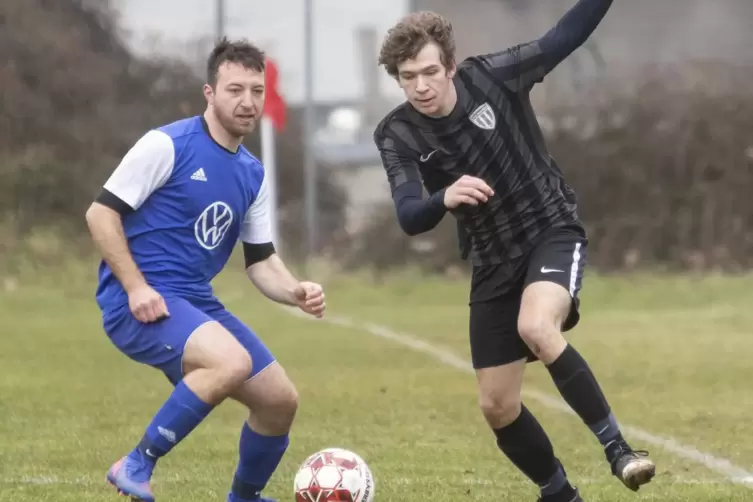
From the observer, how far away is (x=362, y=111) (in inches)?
1067

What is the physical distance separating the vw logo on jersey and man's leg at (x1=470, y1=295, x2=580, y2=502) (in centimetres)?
119

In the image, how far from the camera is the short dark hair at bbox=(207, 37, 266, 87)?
5.52 meters

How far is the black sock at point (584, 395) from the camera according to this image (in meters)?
5.25

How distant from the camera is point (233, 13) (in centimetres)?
2716

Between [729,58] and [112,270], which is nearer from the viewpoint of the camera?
[112,270]

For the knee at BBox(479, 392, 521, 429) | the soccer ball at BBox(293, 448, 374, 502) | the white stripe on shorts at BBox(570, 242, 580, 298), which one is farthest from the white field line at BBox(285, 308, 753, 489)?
the soccer ball at BBox(293, 448, 374, 502)

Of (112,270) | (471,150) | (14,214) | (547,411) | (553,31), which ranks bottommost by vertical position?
(14,214)

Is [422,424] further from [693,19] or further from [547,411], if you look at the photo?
[693,19]

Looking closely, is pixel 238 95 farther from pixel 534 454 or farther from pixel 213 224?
pixel 534 454

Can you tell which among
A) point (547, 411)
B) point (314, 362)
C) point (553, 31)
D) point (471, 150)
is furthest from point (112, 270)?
point (314, 362)

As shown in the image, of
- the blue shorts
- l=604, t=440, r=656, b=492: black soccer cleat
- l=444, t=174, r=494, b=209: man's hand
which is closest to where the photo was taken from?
l=604, t=440, r=656, b=492: black soccer cleat

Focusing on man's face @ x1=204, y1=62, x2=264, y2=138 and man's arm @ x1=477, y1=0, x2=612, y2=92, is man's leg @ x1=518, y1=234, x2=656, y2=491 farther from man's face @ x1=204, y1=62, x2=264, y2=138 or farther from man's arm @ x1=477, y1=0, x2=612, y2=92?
man's face @ x1=204, y1=62, x2=264, y2=138

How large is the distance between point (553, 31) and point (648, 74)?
18.9 m

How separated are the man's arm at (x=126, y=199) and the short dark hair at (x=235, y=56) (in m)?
0.39
